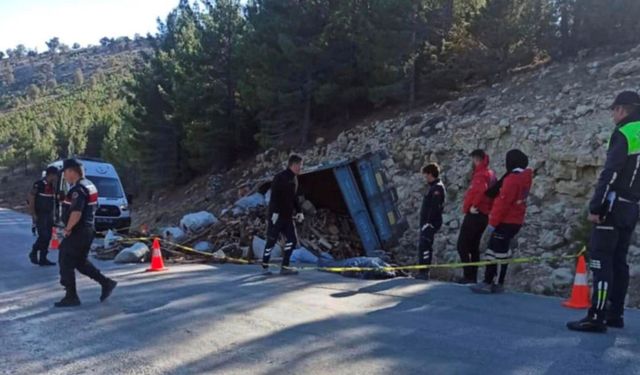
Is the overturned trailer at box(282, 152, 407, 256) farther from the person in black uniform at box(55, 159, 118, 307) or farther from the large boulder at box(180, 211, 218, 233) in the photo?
the person in black uniform at box(55, 159, 118, 307)

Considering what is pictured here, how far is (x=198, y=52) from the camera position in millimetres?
31328

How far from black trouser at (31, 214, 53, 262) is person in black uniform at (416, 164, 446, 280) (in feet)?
24.6

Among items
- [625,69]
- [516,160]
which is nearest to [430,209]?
[516,160]

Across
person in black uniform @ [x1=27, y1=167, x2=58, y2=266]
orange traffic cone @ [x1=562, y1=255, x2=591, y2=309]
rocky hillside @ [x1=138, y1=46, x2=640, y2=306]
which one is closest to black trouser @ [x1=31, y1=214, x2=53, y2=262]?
person in black uniform @ [x1=27, y1=167, x2=58, y2=266]

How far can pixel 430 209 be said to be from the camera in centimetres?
968

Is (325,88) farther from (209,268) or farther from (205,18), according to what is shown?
(209,268)

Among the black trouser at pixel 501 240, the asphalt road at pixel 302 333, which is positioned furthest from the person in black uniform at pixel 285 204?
the black trouser at pixel 501 240

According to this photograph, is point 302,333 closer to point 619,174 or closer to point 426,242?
point 619,174

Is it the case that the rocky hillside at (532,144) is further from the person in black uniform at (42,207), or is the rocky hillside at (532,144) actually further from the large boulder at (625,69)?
the person in black uniform at (42,207)

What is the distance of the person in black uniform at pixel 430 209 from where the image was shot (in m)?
9.57

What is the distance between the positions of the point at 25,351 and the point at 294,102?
21.4 meters

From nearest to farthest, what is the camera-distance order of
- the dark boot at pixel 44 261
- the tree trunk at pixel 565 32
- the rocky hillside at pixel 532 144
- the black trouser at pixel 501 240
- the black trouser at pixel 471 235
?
1. the black trouser at pixel 501 240
2. the black trouser at pixel 471 235
3. the rocky hillside at pixel 532 144
4. the dark boot at pixel 44 261
5. the tree trunk at pixel 565 32

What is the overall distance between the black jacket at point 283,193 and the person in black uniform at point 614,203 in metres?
5.05

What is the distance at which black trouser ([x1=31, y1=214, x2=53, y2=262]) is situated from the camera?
12.2 meters
